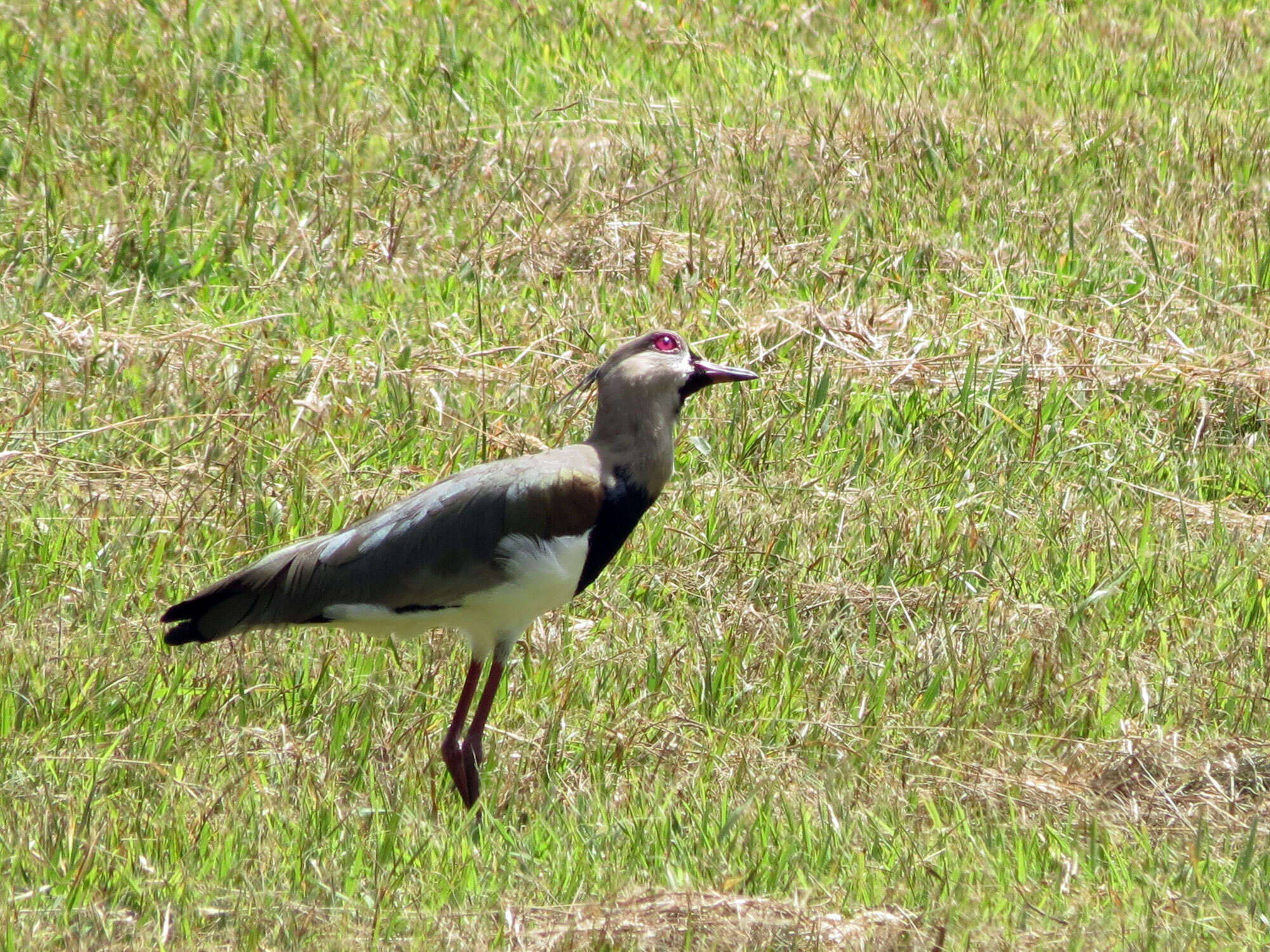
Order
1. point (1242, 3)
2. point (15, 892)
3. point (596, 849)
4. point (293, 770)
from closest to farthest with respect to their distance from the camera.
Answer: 1. point (15, 892)
2. point (596, 849)
3. point (293, 770)
4. point (1242, 3)

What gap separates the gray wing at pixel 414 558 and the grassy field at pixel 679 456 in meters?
0.28

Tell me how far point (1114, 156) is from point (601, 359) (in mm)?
3379

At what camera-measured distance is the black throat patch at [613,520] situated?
206 inches

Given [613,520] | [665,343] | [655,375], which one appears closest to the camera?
[613,520]

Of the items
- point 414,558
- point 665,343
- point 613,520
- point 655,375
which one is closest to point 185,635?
point 414,558

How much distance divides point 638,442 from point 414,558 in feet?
2.34

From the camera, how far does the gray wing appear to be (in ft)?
16.6

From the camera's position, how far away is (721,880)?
429 cm

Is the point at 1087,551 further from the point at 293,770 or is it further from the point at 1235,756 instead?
the point at 293,770

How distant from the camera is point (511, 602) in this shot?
5148mm

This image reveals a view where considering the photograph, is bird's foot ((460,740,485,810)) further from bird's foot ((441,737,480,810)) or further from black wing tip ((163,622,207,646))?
black wing tip ((163,622,207,646))

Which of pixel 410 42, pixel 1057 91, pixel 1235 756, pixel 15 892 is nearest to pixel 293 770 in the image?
pixel 15 892

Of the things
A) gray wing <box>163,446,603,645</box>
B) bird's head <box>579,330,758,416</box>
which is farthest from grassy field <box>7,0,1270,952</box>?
bird's head <box>579,330,758,416</box>

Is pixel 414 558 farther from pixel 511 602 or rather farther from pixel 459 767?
pixel 459 767
